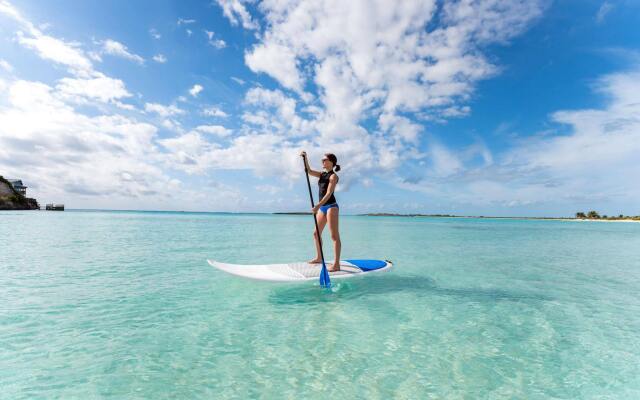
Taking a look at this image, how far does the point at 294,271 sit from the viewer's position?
843 centimetres

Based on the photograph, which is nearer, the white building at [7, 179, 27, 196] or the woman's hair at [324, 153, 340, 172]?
the woman's hair at [324, 153, 340, 172]

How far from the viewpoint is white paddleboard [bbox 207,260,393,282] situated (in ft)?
26.0

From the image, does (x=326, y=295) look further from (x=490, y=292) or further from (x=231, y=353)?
(x=490, y=292)

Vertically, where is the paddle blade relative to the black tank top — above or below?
below

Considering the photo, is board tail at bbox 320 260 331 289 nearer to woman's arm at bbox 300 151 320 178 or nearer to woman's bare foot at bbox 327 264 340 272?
woman's bare foot at bbox 327 264 340 272

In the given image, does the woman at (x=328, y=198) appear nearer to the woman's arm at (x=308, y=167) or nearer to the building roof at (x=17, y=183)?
the woman's arm at (x=308, y=167)

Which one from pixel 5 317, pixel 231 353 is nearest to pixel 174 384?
pixel 231 353

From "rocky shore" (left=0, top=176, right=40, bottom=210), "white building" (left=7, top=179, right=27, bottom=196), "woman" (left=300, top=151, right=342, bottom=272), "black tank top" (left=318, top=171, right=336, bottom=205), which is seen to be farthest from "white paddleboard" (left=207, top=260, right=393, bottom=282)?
"white building" (left=7, top=179, right=27, bottom=196)

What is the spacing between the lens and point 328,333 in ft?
17.4

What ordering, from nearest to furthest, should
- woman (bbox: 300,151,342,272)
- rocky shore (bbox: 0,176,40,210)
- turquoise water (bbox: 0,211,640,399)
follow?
turquoise water (bbox: 0,211,640,399), woman (bbox: 300,151,342,272), rocky shore (bbox: 0,176,40,210)

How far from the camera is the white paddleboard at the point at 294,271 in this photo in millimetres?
7922

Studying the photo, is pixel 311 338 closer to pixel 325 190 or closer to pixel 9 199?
pixel 325 190

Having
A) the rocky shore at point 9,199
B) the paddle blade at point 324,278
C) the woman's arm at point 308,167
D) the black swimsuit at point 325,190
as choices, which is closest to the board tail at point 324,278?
the paddle blade at point 324,278

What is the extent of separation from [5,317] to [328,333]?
6290 millimetres
